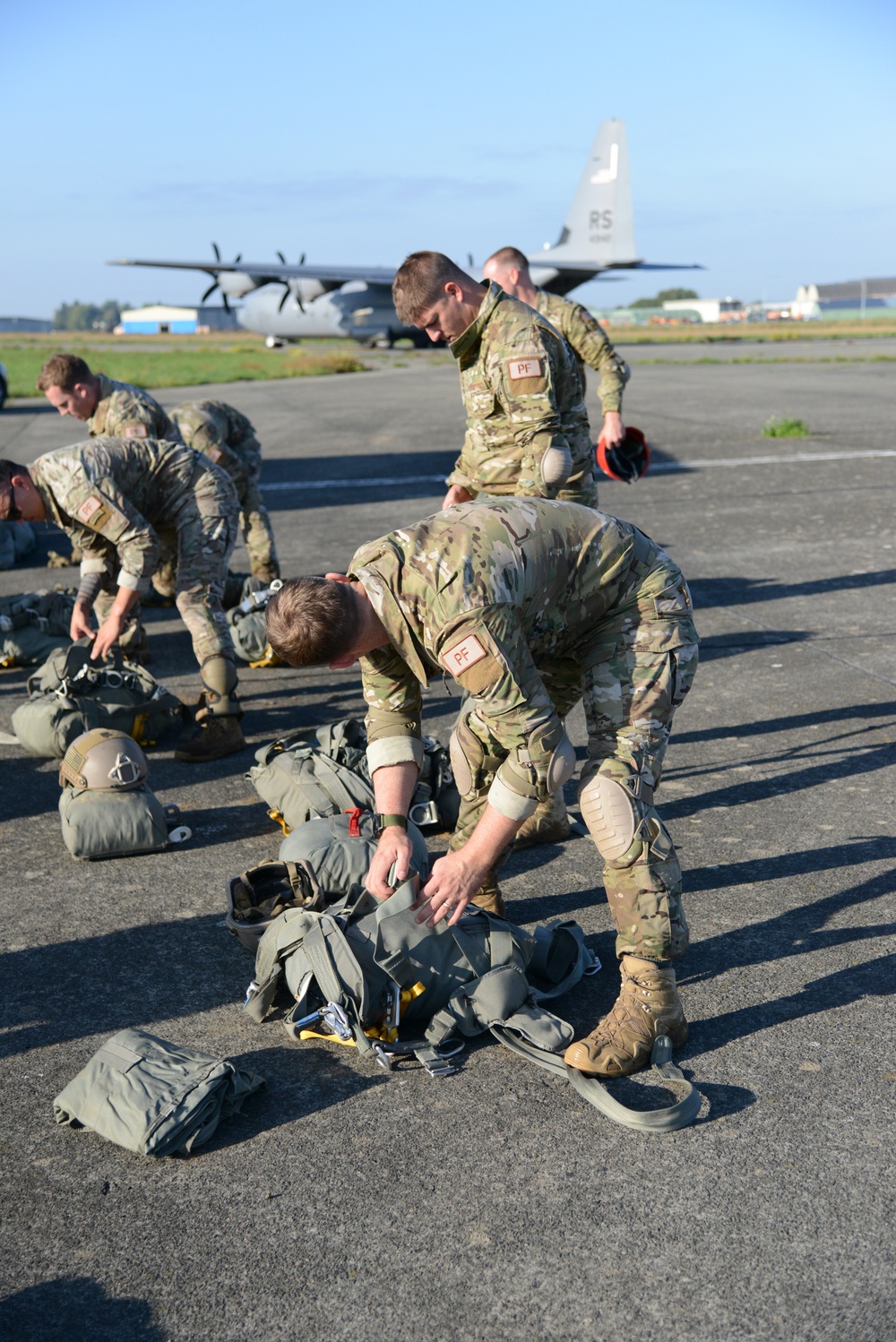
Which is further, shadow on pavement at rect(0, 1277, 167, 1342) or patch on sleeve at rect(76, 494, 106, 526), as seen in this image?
patch on sleeve at rect(76, 494, 106, 526)

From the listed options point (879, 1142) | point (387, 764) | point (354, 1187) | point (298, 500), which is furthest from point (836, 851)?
point (298, 500)

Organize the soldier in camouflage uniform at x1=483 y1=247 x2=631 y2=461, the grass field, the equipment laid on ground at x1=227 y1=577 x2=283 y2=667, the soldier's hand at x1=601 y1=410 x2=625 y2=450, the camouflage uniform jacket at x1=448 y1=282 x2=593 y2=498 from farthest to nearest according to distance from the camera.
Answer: the grass field → the equipment laid on ground at x1=227 y1=577 x2=283 y2=667 → the soldier's hand at x1=601 y1=410 x2=625 y2=450 → the soldier in camouflage uniform at x1=483 y1=247 x2=631 y2=461 → the camouflage uniform jacket at x1=448 y1=282 x2=593 y2=498

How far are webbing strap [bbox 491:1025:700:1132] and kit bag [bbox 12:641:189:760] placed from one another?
3685 mm

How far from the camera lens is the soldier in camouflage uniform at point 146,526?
20.5ft

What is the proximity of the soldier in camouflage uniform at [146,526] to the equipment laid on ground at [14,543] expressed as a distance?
5.22 m

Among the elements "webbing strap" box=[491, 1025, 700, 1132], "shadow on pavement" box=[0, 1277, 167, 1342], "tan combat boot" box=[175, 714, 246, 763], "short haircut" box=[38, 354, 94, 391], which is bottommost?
"shadow on pavement" box=[0, 1277, 167, 1342]

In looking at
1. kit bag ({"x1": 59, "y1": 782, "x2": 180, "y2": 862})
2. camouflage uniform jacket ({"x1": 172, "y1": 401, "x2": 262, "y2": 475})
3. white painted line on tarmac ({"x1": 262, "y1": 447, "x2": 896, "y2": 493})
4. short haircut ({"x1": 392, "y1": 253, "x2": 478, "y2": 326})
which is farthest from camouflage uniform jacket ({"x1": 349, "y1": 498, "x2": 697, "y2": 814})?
white painted line on tarmac ({"x1": 262, "y1": 447, "x2": 896, "y2": 493})

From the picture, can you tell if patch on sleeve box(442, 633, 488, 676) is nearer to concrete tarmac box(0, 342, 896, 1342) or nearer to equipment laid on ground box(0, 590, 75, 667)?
concrete tarmac box(0, 342, 896, 1342)

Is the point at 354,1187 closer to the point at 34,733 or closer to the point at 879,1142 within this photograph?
the point at 879,1142

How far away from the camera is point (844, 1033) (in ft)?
12.1

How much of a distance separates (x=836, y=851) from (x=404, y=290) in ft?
10.2

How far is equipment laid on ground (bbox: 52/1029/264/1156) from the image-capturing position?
3178 millimetres

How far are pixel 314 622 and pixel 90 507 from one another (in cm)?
369

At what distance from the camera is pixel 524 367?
5168mm
